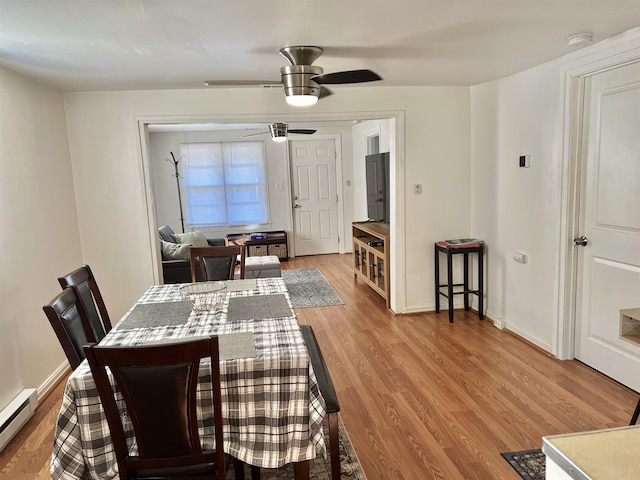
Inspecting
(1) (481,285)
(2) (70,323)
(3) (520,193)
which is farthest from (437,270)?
(2) (70,323)

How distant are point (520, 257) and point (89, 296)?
3.20 metres

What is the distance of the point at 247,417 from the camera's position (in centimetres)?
163

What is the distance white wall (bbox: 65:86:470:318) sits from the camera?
380 cm

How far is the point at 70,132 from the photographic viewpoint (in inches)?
148

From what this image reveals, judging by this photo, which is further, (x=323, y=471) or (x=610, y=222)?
(x=610, y=222)

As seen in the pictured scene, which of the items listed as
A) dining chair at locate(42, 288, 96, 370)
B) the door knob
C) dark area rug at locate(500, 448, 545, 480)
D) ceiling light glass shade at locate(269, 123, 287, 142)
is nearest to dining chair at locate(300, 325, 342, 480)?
dark area rug at locate(500, 448, 545, 480)

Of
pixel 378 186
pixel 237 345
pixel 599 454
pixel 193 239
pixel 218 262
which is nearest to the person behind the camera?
pixel 599 454

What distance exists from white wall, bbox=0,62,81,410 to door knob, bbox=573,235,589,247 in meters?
3.76

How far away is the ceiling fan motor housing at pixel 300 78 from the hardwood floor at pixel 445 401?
194 centimetres

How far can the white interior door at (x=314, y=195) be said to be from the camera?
309 inches

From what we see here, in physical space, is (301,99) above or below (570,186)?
above

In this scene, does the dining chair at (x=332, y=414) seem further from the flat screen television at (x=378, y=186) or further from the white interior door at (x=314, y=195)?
the white interior door at (x=314, y=195)

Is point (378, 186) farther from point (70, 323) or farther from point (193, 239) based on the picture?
point (70, 323)

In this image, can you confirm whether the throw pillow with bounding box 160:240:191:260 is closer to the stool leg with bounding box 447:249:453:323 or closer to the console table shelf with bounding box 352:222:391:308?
the console table shelf with bounding box 352:222:391:308
